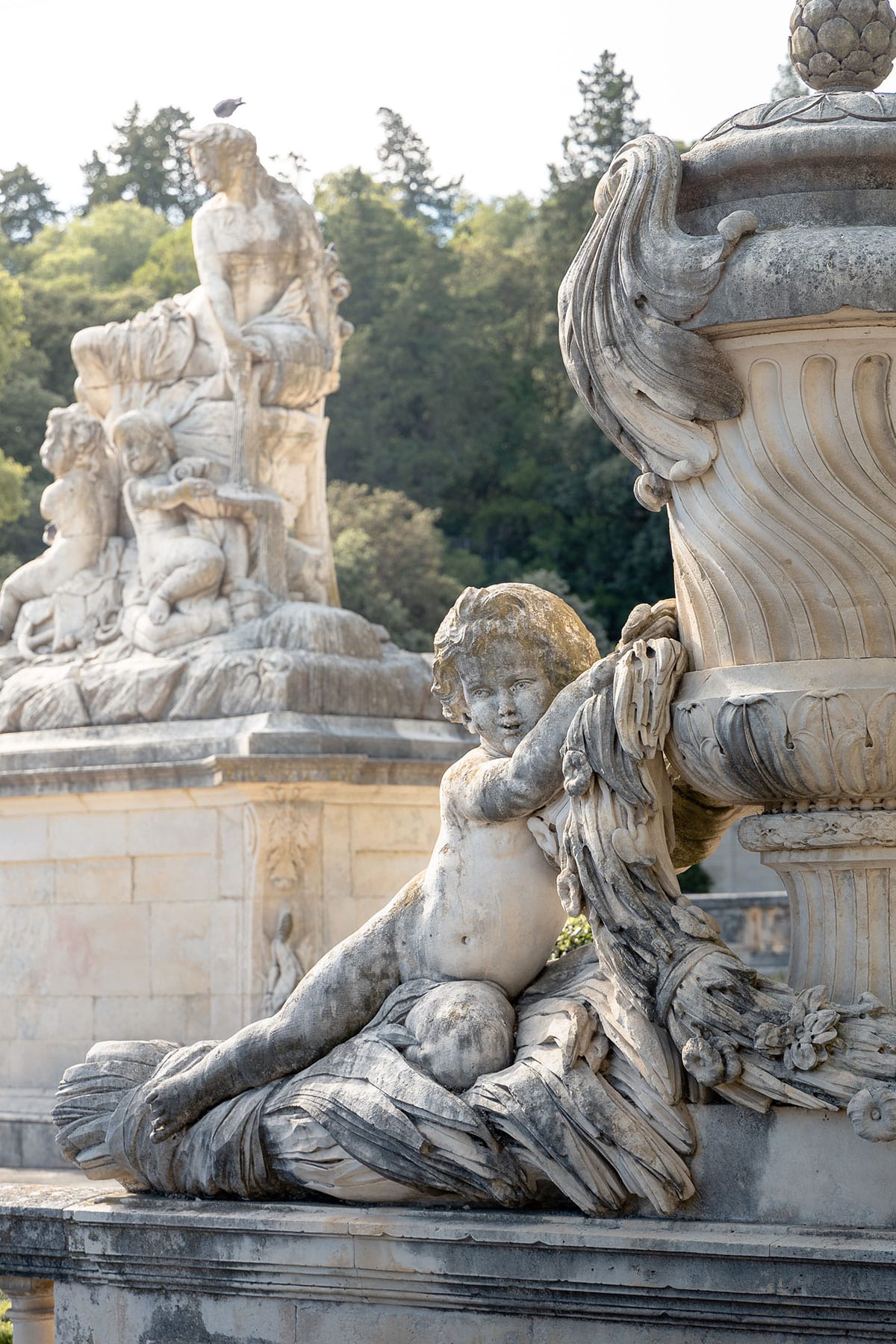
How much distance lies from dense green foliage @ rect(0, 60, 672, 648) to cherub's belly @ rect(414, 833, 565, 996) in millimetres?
27179

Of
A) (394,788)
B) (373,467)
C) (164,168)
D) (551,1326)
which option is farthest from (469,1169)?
(164,168)

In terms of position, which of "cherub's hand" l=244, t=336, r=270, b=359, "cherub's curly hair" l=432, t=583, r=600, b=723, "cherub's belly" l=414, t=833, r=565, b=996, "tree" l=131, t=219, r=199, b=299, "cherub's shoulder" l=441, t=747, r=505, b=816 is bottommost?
"cherub's belly" l=414, t=833, r=565, b=996

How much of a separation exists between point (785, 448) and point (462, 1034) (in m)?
1.22

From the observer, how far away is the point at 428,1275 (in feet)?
11.7

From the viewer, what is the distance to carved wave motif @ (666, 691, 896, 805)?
11.2ft

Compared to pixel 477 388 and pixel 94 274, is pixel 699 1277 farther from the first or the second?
pixel 94 274

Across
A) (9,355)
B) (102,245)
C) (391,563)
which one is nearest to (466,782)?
(9,355)

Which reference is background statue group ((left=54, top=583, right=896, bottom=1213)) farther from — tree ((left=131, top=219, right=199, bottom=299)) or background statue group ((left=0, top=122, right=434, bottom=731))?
tree ((left=131, top=219, right=199, bottom=299))

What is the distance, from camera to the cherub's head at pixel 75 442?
12.7m

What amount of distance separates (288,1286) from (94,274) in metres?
47.6

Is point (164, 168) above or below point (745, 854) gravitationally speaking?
above

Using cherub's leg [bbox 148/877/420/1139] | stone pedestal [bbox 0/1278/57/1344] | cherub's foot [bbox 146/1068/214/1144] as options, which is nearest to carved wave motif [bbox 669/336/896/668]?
cherub's leg [bbox 148/877/420/1139]

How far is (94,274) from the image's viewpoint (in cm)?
4931

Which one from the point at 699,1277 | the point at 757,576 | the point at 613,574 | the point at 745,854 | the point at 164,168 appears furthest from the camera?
the point at 164,168
